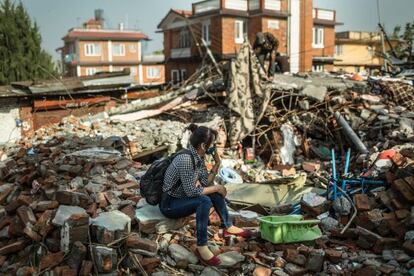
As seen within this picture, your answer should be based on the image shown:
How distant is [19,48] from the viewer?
81.5 ft

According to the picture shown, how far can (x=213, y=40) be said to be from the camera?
90.2 ft

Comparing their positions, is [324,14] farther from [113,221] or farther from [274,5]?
[113,221]

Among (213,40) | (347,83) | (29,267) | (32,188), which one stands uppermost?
(213,40)

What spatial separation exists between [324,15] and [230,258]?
3139 centimetres

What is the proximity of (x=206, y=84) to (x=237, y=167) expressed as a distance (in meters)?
3.89

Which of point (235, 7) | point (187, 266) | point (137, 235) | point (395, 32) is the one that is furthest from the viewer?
point (395, 32)

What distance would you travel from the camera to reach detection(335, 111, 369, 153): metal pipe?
29.3 feet

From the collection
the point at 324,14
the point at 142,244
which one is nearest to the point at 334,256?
the point at 142,244

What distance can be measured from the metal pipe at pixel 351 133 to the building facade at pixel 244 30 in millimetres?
14892

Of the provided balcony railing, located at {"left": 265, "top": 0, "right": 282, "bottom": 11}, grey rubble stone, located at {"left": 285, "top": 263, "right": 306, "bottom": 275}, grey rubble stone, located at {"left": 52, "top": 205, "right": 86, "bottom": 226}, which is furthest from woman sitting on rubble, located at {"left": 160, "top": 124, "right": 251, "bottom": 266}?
balcony railing, located at {"left": 265, "top": 0, "right": 282, "bottom": 11}

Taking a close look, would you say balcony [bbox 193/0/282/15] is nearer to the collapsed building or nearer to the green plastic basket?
the collapsed building

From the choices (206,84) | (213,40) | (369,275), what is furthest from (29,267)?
(213,40)

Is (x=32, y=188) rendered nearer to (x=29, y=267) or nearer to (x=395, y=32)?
(x=29, y=267)

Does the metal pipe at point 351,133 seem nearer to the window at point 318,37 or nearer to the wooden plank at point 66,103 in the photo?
the wooden plank at point 66,103
